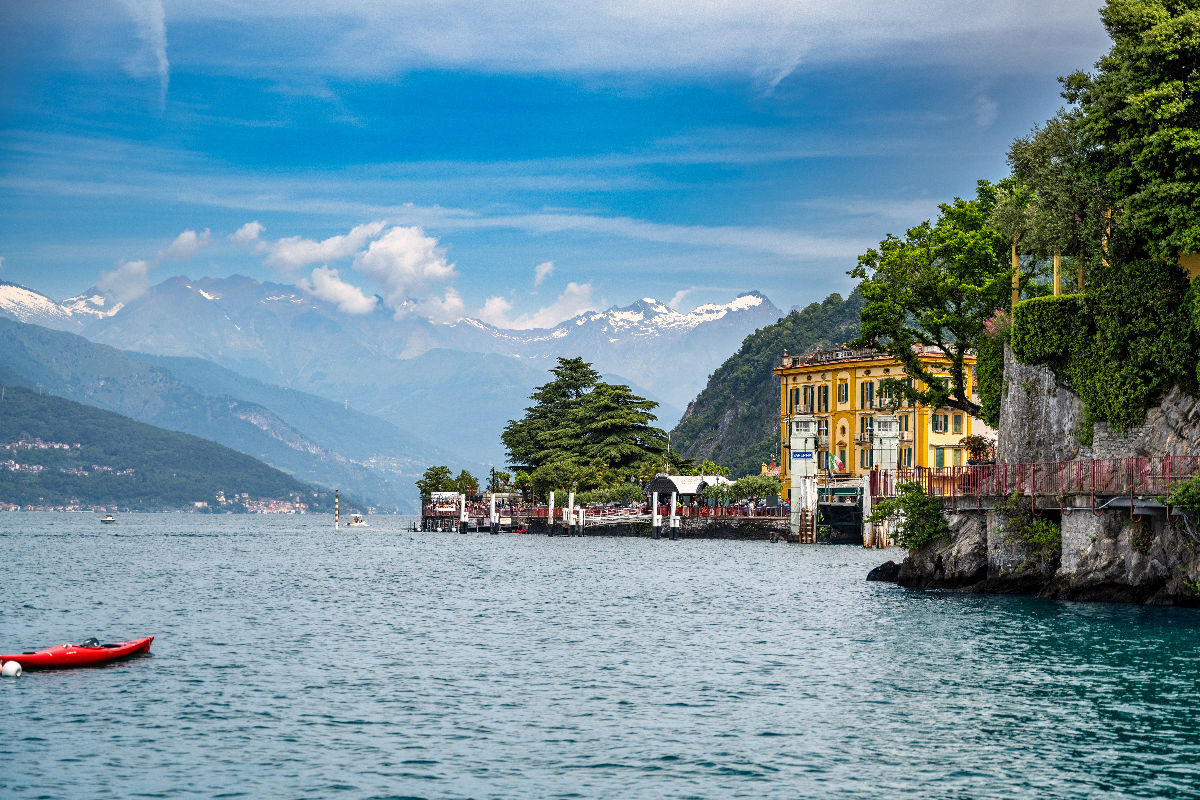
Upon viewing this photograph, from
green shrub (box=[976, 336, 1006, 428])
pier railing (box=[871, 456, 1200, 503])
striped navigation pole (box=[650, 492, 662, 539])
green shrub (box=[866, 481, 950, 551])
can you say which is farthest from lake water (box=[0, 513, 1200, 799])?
striped navigation pole (box=[650, 492, 662, 539])

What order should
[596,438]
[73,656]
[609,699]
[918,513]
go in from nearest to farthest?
[609,699], [73,656], [918,513], [596,438]

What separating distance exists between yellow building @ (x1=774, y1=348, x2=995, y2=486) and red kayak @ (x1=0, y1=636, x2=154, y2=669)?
291ft

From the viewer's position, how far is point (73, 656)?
111 ft

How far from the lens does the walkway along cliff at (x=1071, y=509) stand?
4331 centimetres

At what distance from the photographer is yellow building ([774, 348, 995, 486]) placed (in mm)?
119062

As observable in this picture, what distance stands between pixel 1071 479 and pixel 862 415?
75.8 m

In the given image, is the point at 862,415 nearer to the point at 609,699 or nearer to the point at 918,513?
the point at 918,513

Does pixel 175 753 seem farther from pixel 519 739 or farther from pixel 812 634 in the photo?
pixel 812 634

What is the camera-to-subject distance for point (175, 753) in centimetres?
2355

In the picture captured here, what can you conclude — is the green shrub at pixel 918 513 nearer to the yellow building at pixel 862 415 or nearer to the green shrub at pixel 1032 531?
the green shrub at pixel 1032 531

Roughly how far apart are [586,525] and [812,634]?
3778 inches

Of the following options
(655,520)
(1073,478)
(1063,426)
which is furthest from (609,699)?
(655,520)

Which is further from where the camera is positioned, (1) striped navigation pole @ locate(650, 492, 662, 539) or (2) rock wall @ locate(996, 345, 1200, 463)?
(1) striped navigation pole @ locate(650, 492, 662, 539)

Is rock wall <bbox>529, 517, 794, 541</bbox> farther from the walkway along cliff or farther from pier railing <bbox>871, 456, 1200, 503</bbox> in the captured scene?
pier railing <bbox>871, 456, 1200, 503</bbox>
